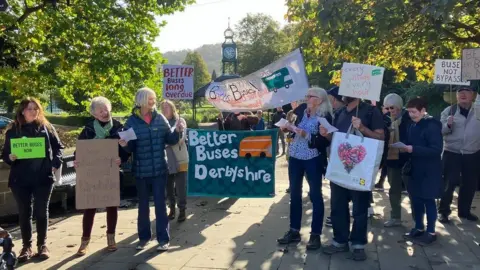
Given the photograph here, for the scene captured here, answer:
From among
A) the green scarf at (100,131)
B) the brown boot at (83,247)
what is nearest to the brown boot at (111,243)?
the brown boot at (83,247)

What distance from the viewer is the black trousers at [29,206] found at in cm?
505

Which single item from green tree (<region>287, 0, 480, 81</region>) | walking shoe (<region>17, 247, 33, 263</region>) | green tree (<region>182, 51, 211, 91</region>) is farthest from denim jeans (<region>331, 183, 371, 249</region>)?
green tree (<region>182, 51, 211, 91</region>)

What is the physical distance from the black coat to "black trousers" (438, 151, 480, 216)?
543 centimetres

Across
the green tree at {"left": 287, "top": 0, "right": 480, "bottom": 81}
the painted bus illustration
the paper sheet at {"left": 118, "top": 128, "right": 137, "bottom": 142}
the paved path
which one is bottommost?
the paved path

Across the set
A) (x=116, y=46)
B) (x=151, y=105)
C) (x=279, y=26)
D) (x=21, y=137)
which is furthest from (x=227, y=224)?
(x=279, y=26)

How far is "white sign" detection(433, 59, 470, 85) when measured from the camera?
788 centimetres

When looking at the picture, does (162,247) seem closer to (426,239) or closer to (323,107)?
(323,107)

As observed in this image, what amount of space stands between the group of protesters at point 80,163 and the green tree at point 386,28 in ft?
8.29

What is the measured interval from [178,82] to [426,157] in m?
4.57

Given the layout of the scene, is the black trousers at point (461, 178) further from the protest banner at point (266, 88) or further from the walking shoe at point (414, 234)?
the protest banner at point (266, 88)

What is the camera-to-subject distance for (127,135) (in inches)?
202

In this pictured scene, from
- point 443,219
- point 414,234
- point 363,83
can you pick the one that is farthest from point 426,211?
point 363,83

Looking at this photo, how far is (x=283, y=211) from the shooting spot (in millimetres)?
7352

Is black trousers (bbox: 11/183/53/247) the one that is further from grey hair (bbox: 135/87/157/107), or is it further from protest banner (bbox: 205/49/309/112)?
protest banner (bbox: 205/49/309/112)
